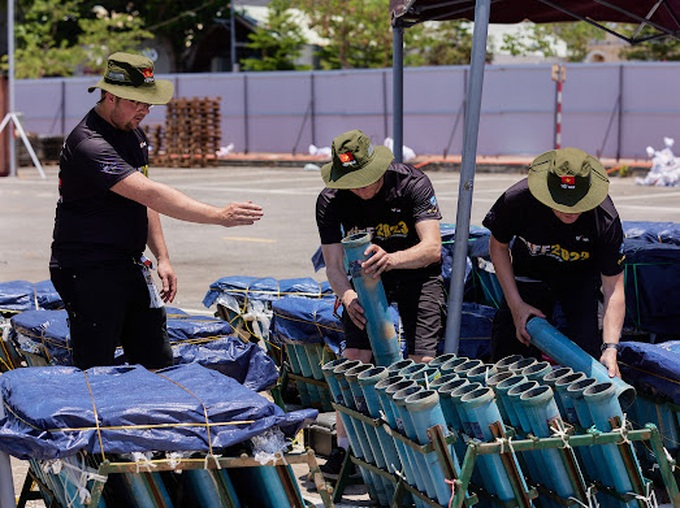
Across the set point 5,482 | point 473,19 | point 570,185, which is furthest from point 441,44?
point 5,482

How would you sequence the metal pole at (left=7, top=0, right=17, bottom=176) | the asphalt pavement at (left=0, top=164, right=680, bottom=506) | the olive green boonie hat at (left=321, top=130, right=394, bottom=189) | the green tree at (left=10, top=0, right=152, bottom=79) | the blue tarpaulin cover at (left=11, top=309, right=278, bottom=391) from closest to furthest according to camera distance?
the olive green boonie hat at (left=321, top=130, right=394, bottom=189) < the blue tarpaulin cover at (left=11, top=309, right=278, bottom=391) < the asphalt pavement at (left=0, top=164, right=680, bottom=506) < the metal pole at (left=7, top=0, right=17, bottom=176) < the green tree at (left=10, top=0, right=152, bottom=79)

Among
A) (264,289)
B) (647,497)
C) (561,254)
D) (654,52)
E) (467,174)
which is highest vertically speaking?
(654,52)

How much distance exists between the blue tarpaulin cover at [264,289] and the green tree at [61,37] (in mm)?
38878

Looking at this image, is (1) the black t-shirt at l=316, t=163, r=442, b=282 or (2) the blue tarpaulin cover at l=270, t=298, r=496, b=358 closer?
(1) the black t-shirt at l=316, t=163, r=442, b=282

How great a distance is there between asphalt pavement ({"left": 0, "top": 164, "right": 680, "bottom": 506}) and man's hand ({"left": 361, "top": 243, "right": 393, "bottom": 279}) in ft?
3.43

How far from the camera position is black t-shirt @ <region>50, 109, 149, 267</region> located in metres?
5.57

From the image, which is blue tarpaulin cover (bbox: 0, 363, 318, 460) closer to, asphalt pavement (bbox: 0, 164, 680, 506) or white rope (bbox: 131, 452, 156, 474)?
white rope (bbox: 131, 452, 156, 474)

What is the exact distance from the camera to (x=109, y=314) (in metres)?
5.66

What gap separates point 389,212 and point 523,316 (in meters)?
0.80

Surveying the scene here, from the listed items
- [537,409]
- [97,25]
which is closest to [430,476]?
[537,409]

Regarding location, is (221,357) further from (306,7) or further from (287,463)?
(306,7)

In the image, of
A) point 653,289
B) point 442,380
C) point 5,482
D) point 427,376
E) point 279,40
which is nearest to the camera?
point 5,482

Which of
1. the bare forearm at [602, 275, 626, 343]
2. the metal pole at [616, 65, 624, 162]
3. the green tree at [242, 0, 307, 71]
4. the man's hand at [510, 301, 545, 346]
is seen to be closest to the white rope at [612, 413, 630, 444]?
the bare forearm at [602, 275, 626, 343]

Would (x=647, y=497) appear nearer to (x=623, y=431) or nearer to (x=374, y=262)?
(x=623, y=431)
